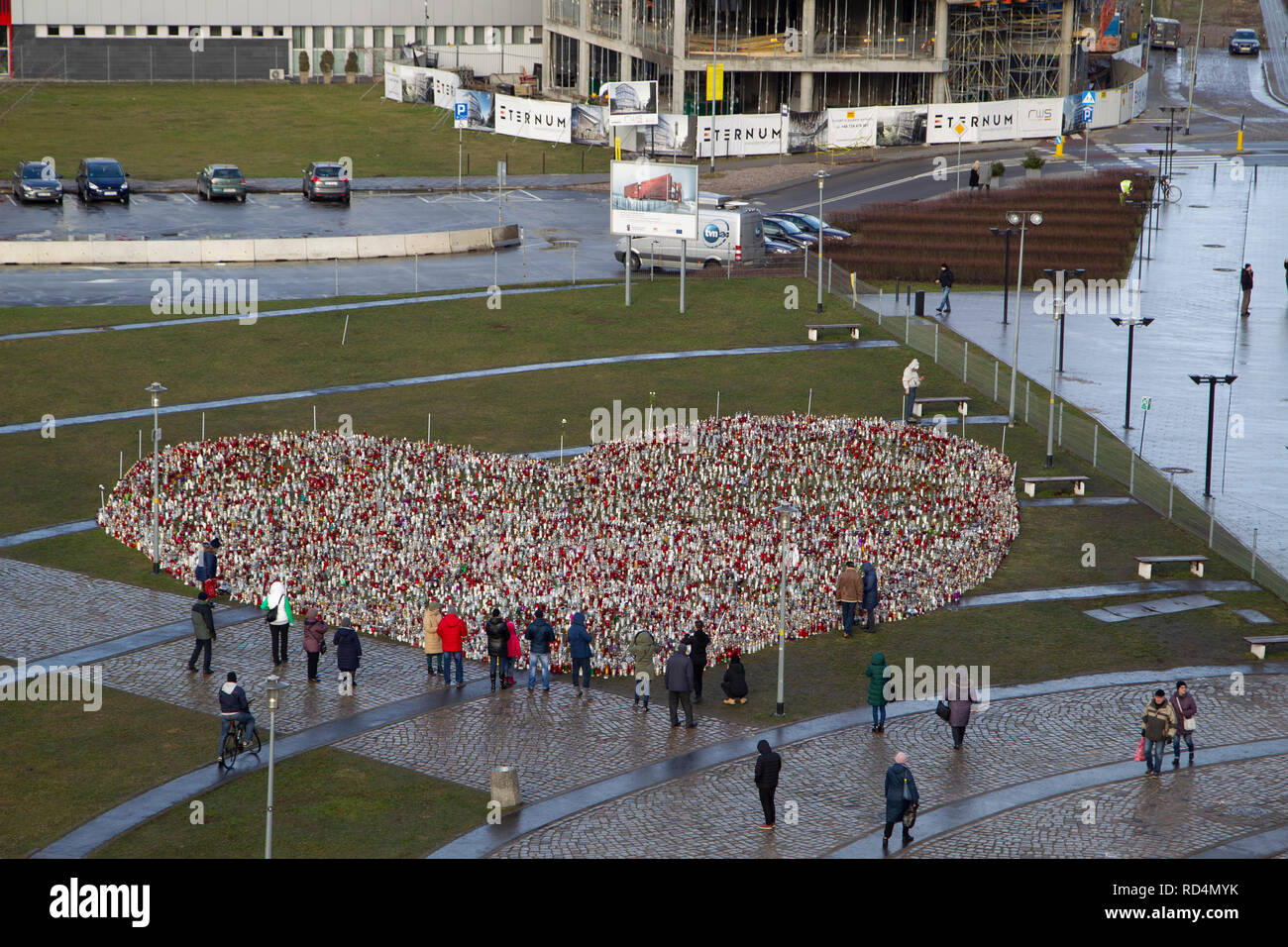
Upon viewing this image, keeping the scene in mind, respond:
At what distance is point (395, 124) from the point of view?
8625 centimetres

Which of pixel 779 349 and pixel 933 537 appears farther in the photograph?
pixel 779 349

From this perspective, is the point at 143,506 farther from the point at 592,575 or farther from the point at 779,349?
the point at 779,349

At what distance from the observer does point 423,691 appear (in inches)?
947

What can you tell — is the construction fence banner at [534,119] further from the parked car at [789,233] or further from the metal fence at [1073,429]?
the metal fence at [1073,429]

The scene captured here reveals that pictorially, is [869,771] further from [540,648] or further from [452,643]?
[452,643]

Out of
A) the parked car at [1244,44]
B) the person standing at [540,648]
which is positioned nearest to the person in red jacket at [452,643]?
the person standing at [540,648]

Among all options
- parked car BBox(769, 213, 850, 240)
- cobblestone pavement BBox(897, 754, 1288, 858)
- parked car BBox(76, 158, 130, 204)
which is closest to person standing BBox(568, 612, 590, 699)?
cobblestone pavement BBox(897, 754, 1288, 858)

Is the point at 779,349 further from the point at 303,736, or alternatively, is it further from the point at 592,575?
the point at 303,736

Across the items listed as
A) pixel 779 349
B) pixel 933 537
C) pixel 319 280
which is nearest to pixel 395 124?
pixel 319 280

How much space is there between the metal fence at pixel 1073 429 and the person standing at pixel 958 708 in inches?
362

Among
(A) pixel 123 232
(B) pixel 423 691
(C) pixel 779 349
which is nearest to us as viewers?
(B) pixel 423 691

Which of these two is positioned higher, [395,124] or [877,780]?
[395,124]

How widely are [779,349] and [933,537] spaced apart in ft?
52.7

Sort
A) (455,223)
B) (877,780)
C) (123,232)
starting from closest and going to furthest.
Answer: (877,780), (123,232), (455,223)
